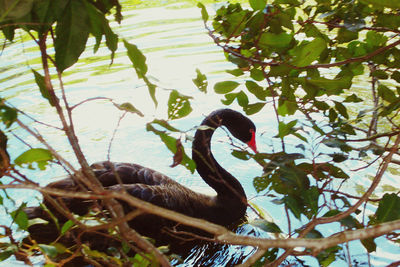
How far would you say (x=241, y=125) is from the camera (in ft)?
9.22

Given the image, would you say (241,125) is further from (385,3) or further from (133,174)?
(385,3)

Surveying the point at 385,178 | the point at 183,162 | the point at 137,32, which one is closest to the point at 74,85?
the point at 137,32

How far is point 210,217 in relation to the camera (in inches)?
107

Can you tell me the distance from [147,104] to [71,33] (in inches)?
125

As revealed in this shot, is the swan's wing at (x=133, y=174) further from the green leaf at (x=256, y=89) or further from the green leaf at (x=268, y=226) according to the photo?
the green leaf at (x=268, y=226)

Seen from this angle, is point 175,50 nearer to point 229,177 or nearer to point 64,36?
point 229,177

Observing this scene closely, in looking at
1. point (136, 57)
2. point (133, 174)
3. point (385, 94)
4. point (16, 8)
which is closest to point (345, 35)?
Result: point (385, 94)

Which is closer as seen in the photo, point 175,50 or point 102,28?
point 102,28

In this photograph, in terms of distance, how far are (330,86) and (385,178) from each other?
1649mm

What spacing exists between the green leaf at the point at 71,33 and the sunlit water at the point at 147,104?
0.97 metres

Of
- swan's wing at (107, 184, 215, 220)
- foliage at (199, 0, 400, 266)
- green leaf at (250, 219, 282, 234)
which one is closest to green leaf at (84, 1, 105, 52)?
foliage at (199, 0, 400, 266)

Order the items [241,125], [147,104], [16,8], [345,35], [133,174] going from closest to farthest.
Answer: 1. [16,8]
2. [345,35]
3. [133,174]
4. [241,125]
5. [147,104]

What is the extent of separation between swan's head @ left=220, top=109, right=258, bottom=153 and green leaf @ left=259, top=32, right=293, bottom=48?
139 centimetres

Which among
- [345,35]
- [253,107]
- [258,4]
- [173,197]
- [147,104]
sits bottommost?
[147,104]
